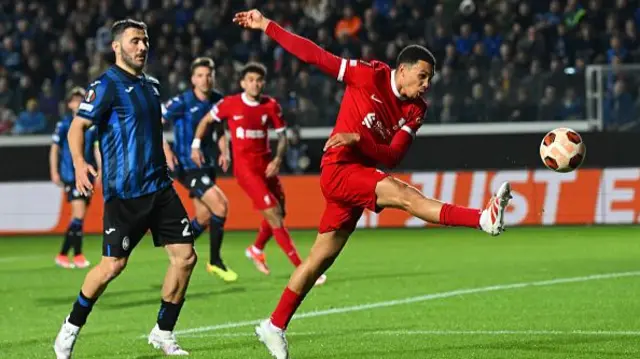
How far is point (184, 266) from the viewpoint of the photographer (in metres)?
8.43

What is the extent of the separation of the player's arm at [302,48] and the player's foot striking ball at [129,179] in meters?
0.76

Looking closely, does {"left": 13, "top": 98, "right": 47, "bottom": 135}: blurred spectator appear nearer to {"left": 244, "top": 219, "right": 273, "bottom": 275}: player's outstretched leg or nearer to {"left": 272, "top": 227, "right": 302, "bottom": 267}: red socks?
{"left": 244, "top": 219, "right": 273, "bottom": 275}: player's outstretched leg

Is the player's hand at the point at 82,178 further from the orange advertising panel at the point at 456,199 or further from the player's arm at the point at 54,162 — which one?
the orange advertising panel at the point at 456,199

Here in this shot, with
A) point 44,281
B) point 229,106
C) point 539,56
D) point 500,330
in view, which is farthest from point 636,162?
point 500,330

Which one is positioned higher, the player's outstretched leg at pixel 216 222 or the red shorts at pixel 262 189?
the red shorts at pixel 262 189

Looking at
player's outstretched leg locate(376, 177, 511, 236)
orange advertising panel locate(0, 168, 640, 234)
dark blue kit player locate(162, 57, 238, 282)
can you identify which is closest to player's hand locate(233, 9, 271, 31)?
player's outstretched leg locate(376, 177, 511, 236)

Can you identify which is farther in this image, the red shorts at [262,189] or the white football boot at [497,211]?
the red shorts at [262,189]

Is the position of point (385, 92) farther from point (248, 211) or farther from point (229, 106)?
point (248, 211)

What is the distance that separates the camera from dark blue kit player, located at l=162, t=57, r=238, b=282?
14.1 meters

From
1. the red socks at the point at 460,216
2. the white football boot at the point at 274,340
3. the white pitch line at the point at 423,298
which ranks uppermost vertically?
the red socks at the point at 460,216

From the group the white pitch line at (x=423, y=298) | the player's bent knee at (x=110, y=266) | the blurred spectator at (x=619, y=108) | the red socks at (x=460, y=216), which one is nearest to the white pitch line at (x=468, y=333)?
the white pitch line at (x=423, y=298)

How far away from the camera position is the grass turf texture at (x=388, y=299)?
8.65 m

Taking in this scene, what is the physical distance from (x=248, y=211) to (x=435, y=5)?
662 cm

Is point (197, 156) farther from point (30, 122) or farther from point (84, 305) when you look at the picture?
point (30, 122)
